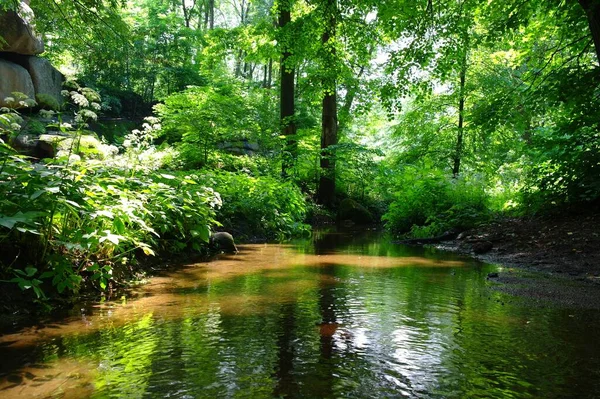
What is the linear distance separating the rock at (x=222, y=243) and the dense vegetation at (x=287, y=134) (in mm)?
324

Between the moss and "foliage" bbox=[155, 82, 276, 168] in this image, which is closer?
"foliage" bbox=[155, 82, 276, 168]

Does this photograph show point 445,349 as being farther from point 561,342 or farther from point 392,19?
point 392,19

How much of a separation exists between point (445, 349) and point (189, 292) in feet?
8.19

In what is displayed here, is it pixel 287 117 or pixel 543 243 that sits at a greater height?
pixel 287 117

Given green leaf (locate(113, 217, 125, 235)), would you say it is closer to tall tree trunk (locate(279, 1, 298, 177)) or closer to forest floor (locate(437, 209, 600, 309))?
forest floor (locate(437, 209, 600, 309))

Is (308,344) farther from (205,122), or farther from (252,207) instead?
(205,122)

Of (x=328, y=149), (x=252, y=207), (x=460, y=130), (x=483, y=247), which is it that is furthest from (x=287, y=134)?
(x=483, y=247)

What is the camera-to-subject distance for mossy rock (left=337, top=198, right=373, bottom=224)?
15961 millimetres

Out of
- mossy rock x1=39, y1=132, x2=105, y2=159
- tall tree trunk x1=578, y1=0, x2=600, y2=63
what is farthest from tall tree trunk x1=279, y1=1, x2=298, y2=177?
tall tree trunk x1=578, y1=0, x2=600, y2=63

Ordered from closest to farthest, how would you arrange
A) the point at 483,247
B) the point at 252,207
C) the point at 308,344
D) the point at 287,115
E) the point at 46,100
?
the point at 308,344 < the point at 483,247 < the point at 252,207 < the point at 287,115 < the point at 46,100

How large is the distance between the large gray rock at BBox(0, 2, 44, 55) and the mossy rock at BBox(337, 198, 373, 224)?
1207cm

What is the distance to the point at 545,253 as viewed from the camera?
22.0 ft

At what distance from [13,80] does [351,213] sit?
42.8ft

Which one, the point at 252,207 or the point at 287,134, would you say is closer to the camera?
the point at 252,207
